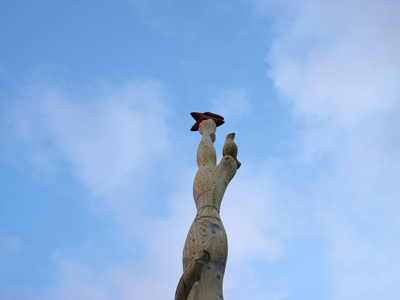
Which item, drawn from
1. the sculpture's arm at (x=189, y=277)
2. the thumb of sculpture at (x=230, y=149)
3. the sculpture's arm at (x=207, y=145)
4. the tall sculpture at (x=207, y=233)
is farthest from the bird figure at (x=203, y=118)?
the sculpture's arm at (x=189, y=277)

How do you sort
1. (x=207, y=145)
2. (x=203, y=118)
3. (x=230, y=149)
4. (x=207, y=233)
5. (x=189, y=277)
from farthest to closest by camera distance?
(x=203, y=118) < (x=207, y=145) < (x=230, y=149) < (x=207, y=233) < (x=189, y=277)

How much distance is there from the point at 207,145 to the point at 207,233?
2.22 metres

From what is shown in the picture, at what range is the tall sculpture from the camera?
23.9 feet

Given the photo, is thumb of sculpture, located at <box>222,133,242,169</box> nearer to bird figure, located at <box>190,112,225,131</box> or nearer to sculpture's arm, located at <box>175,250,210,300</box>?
bird figure, located at <box>190,112,225,131</box>

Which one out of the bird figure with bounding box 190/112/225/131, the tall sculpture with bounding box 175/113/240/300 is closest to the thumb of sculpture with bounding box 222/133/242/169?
the tall sculpture with bounding box 175/113/240/300

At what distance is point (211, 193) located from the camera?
848 cm

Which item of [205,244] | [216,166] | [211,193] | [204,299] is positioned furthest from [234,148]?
[204,299]

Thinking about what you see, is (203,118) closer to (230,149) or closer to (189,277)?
(230,149)

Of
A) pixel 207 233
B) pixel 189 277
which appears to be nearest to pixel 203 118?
pixel 207 233

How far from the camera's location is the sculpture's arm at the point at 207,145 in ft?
30.5

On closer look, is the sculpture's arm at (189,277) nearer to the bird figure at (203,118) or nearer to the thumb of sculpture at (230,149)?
the thumb of sculpture at (230,149)

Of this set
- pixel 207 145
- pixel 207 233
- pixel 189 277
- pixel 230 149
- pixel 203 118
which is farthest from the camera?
pixel 203 118

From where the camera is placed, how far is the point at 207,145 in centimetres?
949

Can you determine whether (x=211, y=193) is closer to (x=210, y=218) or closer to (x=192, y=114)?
(x=210, y=218)
